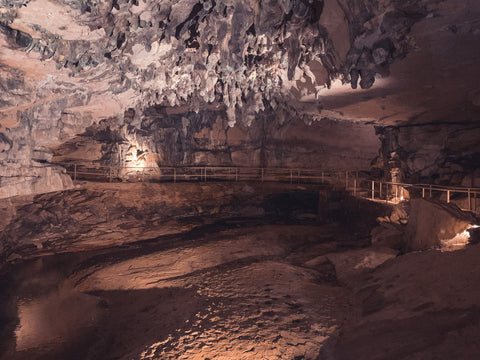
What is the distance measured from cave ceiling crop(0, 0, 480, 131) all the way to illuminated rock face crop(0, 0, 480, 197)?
0.10ft

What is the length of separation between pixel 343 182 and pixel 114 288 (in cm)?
1368

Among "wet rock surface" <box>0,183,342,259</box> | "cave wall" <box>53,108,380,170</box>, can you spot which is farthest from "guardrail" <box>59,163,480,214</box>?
"wet rock surface" <box>0,183,342,259</box>

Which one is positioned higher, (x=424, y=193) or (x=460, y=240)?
(x=424, y=193)

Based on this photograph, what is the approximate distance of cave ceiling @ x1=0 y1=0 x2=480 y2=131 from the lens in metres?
6.17

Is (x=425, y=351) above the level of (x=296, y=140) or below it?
below

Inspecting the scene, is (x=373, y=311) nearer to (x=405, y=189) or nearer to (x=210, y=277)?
(x=210, y=277)

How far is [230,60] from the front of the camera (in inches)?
341

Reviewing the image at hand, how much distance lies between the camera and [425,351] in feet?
10.8

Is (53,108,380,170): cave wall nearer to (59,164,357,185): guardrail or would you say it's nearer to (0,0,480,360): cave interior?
(59,164,357,185): guardrail

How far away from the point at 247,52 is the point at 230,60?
1.78 ft

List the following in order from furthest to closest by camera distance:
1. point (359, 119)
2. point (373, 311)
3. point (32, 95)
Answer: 1. point (359, 119)
2. point (32, 95)
3. point (373, 311)

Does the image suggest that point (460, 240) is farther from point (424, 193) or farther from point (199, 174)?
point (199, 174)

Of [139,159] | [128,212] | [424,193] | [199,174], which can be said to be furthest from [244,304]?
[139,159]

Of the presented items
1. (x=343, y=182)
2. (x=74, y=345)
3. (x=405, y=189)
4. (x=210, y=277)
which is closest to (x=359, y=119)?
(x=405, y=189)
